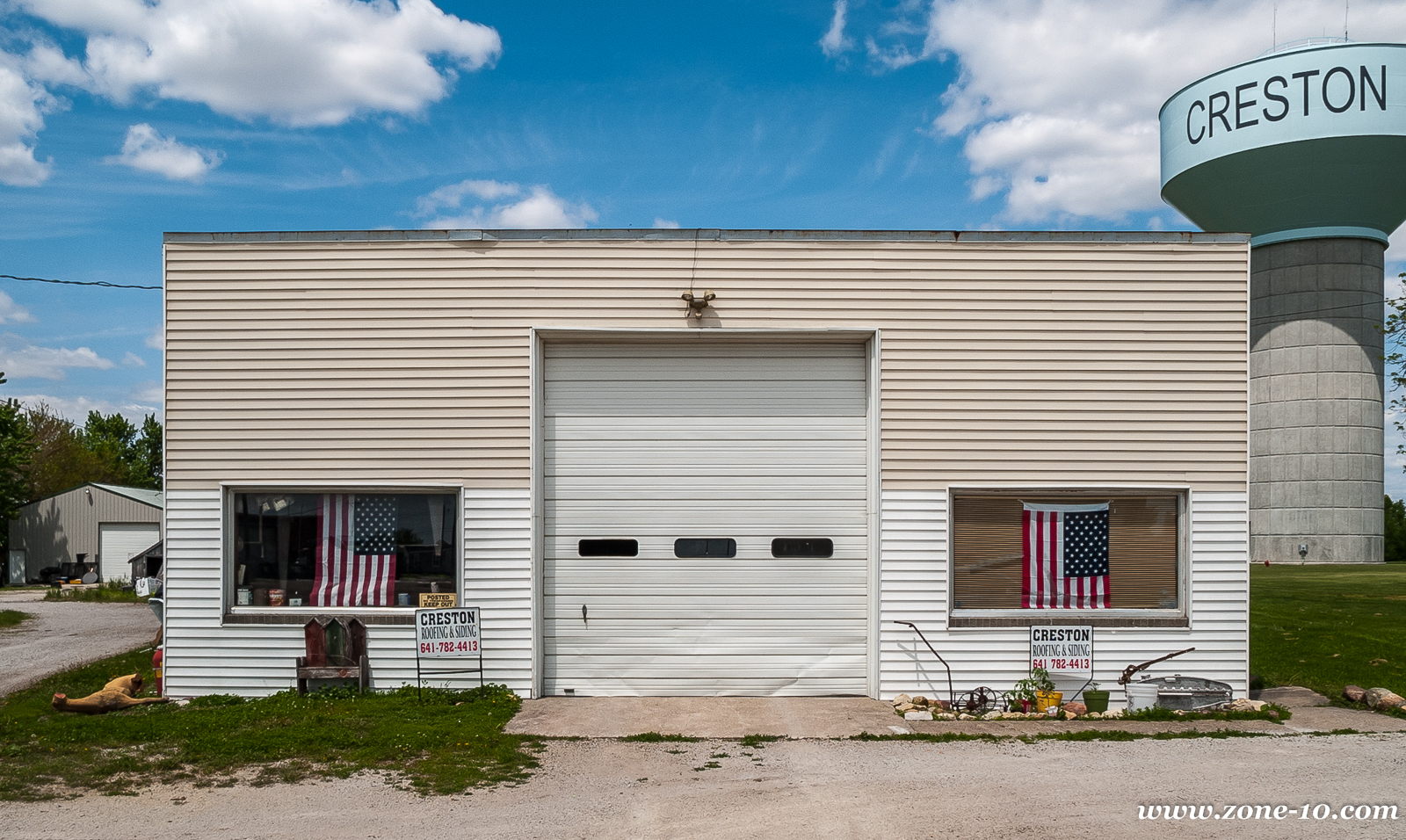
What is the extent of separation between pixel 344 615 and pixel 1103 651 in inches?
311

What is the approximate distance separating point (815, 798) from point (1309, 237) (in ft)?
130

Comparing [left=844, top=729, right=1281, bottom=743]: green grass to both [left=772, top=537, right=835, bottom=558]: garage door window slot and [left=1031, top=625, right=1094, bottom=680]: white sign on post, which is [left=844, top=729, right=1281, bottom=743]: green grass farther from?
[left=772, top=537, right=835, bottom=558]: garage door window slot

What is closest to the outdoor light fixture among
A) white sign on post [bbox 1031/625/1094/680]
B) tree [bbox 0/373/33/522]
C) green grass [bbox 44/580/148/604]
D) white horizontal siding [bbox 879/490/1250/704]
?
white horizontal siding [bbox 879/490/1250/704]

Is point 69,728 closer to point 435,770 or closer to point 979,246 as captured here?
point 435,770

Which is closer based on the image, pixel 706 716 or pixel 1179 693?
pixel 706 716

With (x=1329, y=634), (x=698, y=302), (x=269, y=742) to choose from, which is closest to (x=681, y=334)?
(x=698, y=302)

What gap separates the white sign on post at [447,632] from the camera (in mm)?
8852

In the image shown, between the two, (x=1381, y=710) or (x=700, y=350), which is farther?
(x=700, y=350)

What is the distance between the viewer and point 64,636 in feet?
50.3

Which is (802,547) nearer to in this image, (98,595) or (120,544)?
(98,595)

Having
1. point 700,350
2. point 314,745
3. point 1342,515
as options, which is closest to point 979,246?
point 700,350

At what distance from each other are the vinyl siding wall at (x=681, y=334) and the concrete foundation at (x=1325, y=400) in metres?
34.1

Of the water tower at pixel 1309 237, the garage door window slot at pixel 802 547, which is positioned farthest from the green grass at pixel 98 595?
the water tower at pixel 1309 237

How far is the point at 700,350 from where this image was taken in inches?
382
